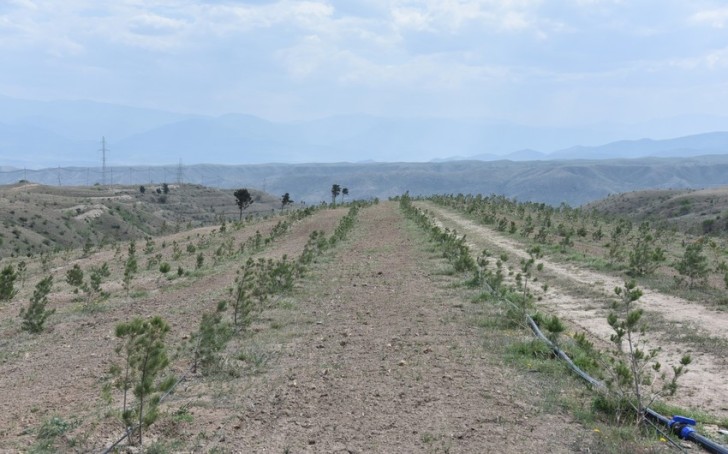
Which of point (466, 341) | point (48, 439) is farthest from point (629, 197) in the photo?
point (48, 439)

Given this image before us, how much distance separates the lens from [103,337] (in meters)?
9.09

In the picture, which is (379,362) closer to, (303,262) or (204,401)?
(204,401)

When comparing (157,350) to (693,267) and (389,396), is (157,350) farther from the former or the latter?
(693,267)

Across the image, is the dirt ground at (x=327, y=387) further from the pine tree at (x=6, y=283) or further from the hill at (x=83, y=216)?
the hill at (x=83, y=216)

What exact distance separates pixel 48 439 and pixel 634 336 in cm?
781

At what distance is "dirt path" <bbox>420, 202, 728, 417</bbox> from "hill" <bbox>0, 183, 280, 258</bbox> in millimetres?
29587

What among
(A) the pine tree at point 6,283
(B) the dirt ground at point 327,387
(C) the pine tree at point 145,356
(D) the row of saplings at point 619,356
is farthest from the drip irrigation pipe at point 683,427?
(A) the pine tree at point 6,283

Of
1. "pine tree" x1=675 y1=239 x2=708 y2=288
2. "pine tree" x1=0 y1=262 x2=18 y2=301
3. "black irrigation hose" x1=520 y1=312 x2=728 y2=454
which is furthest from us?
"pine tree" x1=0 y1=262 x2=18 y2=301

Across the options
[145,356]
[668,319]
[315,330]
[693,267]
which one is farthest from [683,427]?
[693,267]

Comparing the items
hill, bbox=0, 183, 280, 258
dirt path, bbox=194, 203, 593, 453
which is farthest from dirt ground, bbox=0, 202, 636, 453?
hill, bbox=0, 183, 280, 258

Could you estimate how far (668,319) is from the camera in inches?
371

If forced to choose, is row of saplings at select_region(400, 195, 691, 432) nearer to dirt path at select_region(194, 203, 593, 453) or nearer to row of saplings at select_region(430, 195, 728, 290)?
dirt path at select_region(194, 203, 593, 453)

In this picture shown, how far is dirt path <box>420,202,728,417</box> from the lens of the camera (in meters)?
6.13

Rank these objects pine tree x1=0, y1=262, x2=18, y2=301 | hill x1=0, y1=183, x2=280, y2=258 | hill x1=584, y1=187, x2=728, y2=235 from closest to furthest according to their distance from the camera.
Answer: pine tree x1=0, y1=262, x2=18, y2=301 → hill x1=584, y1=187, x2=728, y2=235 → hill x1=0, y1=183, x2=280, y2=258
